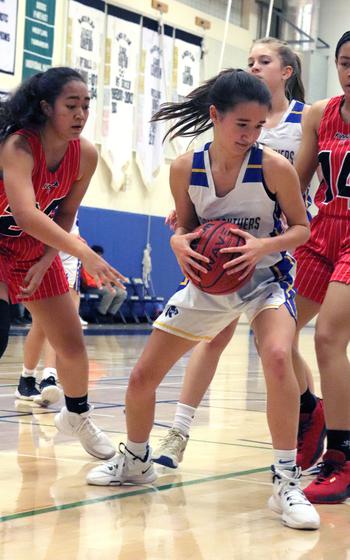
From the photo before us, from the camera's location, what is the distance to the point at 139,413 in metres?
3.39

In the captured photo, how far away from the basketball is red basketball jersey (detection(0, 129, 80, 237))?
79 cm

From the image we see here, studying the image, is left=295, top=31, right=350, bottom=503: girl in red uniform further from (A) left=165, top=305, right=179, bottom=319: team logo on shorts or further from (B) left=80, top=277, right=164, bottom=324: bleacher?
(B) left=80, top=277, right=164, bottom=324: bleacher

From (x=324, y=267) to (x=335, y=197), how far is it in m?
0.26

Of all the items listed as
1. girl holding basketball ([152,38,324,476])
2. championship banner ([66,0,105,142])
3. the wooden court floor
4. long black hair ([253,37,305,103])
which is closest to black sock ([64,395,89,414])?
the wooden court floor

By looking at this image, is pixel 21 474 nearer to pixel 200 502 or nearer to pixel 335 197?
pixel 200 502

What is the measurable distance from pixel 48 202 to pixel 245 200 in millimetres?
900

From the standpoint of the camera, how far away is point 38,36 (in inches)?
520

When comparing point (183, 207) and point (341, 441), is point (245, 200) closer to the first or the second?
point (183, 207)

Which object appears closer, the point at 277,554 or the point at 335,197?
the point at 277,554

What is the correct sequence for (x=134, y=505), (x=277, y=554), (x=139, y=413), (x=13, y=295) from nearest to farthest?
(x=277, y=554)
(x=134, y=505)
(x=139, y=413)
(x=13, y=295)

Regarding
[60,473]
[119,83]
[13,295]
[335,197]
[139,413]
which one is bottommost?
[60,473]

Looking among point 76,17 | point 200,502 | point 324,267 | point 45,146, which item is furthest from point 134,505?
point 76,17

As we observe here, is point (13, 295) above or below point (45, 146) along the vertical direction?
below

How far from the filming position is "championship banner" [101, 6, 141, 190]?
47.3 feet
